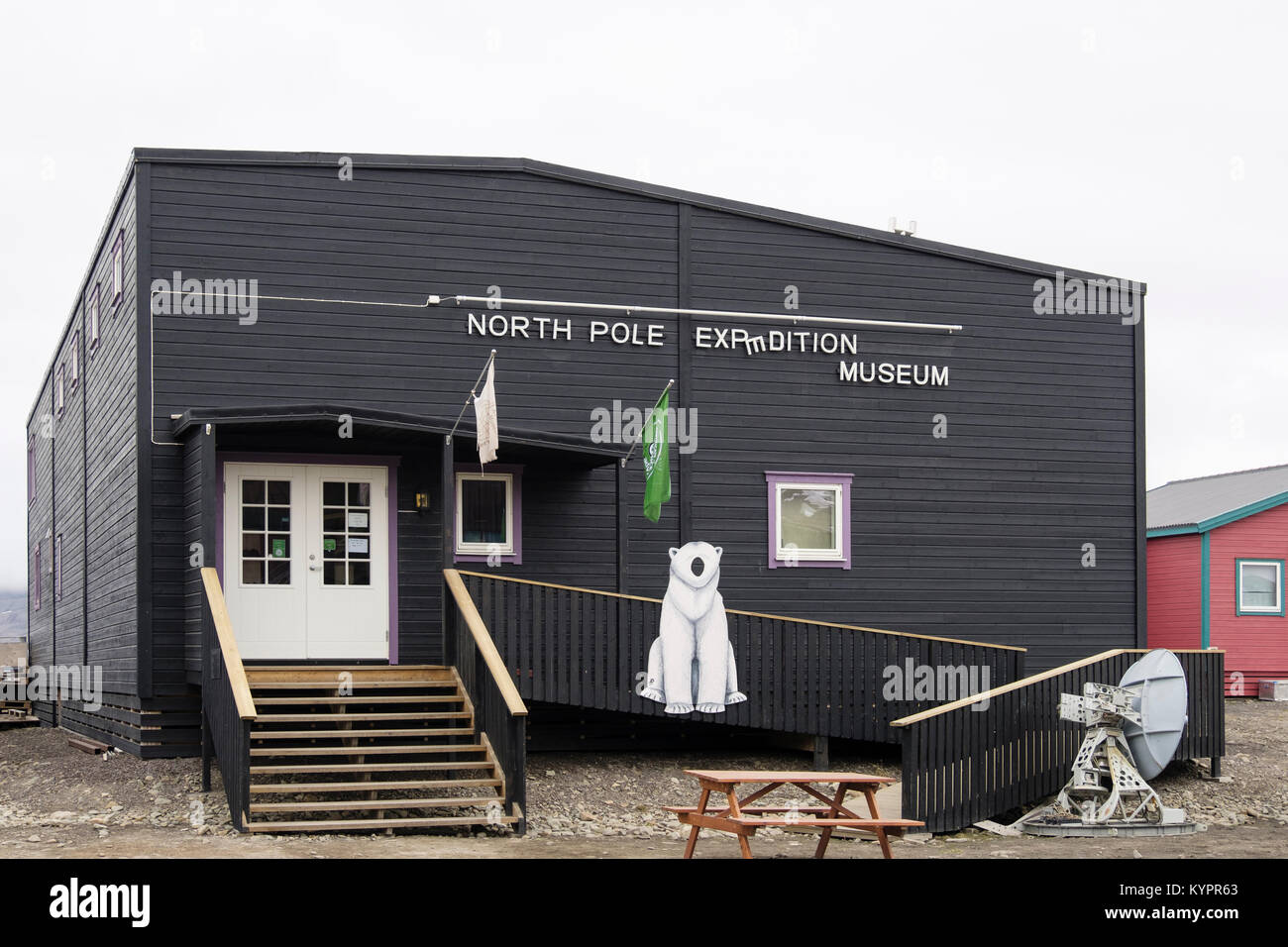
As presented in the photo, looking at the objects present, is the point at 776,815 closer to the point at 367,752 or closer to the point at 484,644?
the point at 484,644

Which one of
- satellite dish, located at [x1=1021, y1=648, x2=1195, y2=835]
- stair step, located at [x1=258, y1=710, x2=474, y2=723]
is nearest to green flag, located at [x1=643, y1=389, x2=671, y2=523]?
stair step, located at [x1=258, y1=710, x2=474, y2=723]

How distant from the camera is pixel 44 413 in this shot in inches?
1030

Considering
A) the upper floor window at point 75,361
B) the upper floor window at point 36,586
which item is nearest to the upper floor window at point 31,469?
the upper floor window at point 36,586

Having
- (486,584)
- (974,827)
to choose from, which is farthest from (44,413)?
(974,827)

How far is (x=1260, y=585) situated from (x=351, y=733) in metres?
17.8

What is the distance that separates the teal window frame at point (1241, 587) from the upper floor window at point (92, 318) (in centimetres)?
1791

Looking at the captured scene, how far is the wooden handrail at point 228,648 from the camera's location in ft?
38.6

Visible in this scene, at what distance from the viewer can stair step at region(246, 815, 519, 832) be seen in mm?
11438

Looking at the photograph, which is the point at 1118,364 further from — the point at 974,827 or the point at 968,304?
the point at 974,827

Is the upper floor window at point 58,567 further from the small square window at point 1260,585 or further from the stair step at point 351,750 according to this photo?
the small square window at point 1260,585

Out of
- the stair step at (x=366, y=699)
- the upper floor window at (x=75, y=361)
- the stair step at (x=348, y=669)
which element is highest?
the upper floor window at (x=75, y=361)

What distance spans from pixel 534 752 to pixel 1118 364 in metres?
8.90

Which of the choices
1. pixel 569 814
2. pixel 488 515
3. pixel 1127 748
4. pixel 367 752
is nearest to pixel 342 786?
pixel 367 752

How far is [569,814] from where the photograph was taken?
1320 cm
